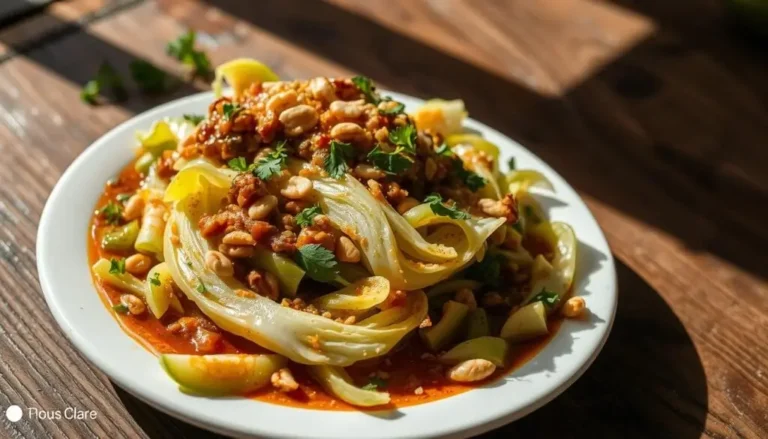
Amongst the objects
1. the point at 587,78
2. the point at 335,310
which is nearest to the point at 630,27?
the point at 587,78

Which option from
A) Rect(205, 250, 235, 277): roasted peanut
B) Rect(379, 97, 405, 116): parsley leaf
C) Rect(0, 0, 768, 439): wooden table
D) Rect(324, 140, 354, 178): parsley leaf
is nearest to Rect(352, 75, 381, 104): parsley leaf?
Rect(379, 97, 405, 116): parsley leaf

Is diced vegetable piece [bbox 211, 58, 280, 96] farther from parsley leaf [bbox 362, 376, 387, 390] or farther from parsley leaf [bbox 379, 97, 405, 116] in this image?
parsley leaf [bbox 362, 376, 387, 390]

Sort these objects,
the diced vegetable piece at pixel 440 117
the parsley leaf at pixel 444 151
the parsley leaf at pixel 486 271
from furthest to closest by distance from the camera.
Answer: the diced vegetable piece at pixel 440 117 → the parsley leaf at pixel 444 151 → the parsley leaf at pixel 486 271

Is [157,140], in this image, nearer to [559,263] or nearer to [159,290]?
[159,290]

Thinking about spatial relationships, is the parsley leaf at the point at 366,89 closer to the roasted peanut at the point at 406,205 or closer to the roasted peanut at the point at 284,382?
the roasted peanut at the point at 406,205

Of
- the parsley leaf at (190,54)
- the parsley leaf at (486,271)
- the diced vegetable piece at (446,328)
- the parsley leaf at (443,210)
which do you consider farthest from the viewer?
the parsley leaf at (190,54)

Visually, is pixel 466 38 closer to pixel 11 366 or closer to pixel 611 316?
pixel 611 316

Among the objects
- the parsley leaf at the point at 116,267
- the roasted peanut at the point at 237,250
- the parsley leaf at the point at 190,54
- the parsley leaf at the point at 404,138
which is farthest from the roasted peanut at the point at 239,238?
the parsley leaf at the point at 190,54

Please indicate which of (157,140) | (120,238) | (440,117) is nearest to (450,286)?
(440,117)
